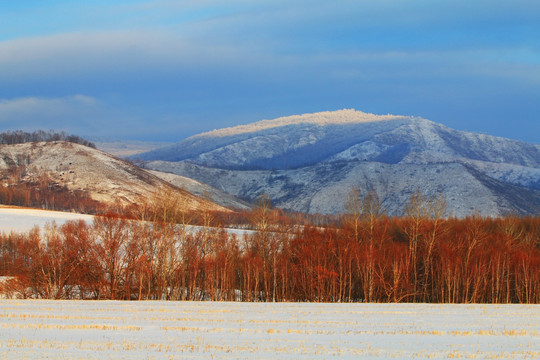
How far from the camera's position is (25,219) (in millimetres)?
149375

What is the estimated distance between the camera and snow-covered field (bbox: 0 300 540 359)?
93.7 feet

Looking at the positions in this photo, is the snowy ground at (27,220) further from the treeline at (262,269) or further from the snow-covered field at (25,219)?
the treeline at (262,269)

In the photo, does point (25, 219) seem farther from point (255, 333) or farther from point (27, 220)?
point (255, 333)

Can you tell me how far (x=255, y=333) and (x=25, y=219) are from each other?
427 ft

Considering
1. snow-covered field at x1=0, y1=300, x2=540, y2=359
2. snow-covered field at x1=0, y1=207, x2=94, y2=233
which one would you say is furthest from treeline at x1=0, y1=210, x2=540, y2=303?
snow-covered field at x1=0, y1=207, x2=94, y2=233

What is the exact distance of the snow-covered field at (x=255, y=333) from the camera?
1124 inches

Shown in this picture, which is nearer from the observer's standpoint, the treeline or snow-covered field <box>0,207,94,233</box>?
the treeline

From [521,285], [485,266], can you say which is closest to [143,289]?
[485,266]

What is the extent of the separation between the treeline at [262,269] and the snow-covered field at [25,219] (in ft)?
210

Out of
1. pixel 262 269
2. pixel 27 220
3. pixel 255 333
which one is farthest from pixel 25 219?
pixel 255 333

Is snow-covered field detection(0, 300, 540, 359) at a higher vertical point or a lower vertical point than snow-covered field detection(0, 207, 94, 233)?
lower

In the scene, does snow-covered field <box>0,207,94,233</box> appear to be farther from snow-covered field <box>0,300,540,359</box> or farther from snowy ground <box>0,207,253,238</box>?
snow-covered field <box>0,300,540,359</box>

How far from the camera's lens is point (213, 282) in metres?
76.2

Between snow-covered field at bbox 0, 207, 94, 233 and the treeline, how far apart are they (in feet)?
210
